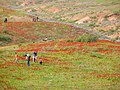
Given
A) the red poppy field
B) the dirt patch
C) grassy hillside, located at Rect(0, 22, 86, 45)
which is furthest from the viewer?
the dirt patch

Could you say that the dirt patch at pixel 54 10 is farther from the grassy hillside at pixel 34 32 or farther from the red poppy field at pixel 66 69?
the red poppy field at pixel 66 69

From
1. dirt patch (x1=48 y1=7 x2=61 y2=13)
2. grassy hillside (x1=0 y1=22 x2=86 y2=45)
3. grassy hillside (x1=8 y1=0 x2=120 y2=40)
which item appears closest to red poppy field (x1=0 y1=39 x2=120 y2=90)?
grassy hillside (x1=0 y1=22 x2=86 y2=45)

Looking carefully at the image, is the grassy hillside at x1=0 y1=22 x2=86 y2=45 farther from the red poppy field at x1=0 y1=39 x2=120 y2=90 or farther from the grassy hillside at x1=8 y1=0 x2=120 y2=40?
the red poppy field at x1=0 y1=39 x2=120 y2=90

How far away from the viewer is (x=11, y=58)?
43969 mm

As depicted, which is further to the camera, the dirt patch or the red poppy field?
the dirt patch

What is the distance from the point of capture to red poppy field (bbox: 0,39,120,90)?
32125 mm

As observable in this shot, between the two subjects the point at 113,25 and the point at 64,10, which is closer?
the point at 113,25

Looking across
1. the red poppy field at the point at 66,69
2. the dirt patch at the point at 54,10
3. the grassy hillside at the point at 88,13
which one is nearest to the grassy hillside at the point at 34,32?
the grassy hillside at the point at 88,13

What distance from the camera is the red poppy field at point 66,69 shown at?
32.1 metres

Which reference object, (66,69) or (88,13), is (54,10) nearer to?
(88,13)

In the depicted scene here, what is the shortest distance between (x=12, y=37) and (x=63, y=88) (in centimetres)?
3958

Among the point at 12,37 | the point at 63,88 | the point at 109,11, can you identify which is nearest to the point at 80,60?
the point at 63,88

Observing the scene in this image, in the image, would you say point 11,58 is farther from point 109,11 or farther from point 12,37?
point 109,11

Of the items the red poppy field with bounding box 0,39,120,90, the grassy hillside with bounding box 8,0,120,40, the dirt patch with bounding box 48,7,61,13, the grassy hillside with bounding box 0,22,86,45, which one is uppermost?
the red poppy field with bounding box 0,39,120,90
